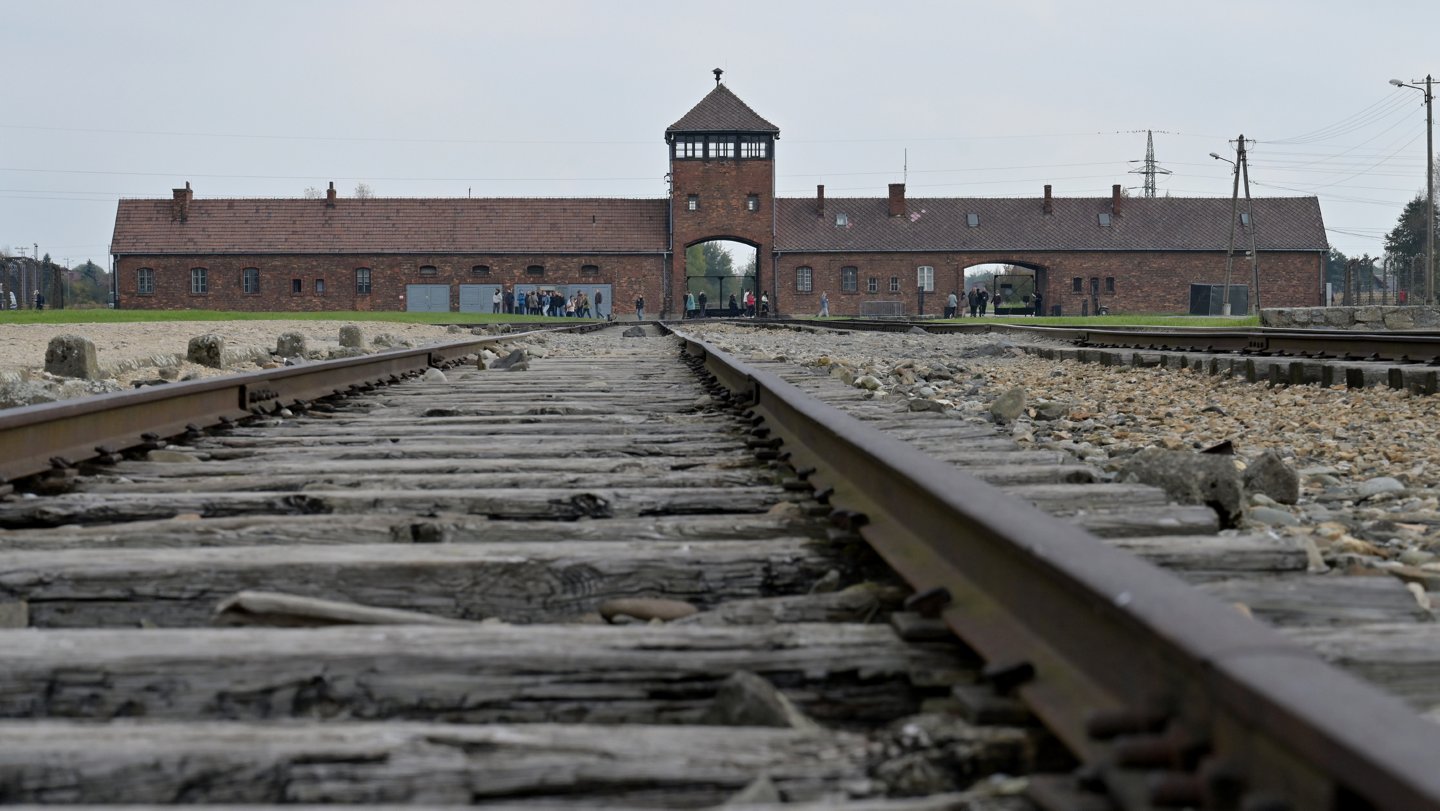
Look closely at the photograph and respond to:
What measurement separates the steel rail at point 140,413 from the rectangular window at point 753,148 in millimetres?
50546

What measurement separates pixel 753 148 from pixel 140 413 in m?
53.5

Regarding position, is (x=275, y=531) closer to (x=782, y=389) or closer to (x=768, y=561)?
(x=768, y=561)

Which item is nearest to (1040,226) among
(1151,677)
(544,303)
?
(544,303)

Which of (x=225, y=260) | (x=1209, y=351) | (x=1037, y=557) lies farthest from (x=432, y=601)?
(x=225, y=260)

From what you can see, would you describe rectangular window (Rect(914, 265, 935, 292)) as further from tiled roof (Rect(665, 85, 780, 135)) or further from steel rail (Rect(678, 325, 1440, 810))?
steel rail (Rect(678, 325, 1440, 810))

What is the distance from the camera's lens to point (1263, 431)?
5809 mm

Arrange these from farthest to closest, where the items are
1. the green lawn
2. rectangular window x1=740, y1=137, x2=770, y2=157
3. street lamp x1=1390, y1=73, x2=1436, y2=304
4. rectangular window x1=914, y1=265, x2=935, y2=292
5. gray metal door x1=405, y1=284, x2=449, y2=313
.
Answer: rectangular window x1=914, y1=265, x2=935, y2=292
gray metal door x1=405, y1=284, x2=449, y2=313
rectangular window x1=740, y1=137, x2=770, y2=157
street lamp x1=1390, y1=73, x2=1436, y2=304
the green lawn

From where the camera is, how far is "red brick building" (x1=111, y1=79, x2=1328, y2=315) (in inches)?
2237

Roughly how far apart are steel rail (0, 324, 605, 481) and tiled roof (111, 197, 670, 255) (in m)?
51.1

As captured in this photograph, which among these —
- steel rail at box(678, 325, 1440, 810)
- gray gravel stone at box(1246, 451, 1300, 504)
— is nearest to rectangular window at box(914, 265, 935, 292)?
gray gravel stone at box(1246, 451, 1300, 504)

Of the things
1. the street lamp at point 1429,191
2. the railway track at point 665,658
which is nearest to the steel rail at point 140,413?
the railway track at point 665,658

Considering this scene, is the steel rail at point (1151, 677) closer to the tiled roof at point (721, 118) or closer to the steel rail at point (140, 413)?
the steel rail at point (140, 413)

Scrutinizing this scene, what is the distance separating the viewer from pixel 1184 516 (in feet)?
8.29

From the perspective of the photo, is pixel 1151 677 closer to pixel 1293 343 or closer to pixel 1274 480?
pixel 1274 480
